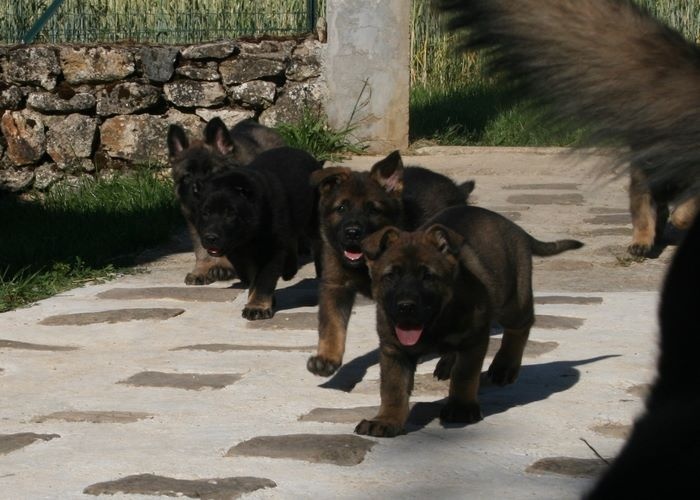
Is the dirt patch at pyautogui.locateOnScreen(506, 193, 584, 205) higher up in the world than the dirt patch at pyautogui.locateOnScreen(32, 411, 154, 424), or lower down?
lower down

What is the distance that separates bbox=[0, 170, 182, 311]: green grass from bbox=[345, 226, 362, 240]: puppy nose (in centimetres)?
217

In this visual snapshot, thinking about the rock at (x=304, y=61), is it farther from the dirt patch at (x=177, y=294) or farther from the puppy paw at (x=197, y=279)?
the dirt patch at (x=177, y=294)

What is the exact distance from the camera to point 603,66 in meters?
2.09

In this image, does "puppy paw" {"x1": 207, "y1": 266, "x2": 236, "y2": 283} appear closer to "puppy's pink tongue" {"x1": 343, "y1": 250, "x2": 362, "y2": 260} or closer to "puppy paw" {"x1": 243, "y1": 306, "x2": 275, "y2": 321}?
"puppy paw" {"x1": 243, "y1": 306, "x2": 275, "y2": 321}

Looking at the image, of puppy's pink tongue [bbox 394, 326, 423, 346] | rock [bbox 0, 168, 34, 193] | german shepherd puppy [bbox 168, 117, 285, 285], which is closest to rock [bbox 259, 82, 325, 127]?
rock [bbox 0, 168, 34, 193]

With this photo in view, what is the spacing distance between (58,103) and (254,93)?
171 centimetres

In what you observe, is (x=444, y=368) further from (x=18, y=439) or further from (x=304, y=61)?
(x=304, y=61)

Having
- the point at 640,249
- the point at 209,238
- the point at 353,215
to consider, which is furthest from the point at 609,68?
the point at 640,249

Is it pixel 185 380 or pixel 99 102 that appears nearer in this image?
pixel 185 380

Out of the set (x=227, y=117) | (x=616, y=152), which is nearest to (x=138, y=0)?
(x=227, y=117)

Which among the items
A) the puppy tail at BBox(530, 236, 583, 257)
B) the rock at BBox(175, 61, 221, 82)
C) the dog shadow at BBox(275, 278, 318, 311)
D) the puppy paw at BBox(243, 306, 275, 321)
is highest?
the rock at BBox(175, 61, 221, 82)

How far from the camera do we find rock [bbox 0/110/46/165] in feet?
37.9

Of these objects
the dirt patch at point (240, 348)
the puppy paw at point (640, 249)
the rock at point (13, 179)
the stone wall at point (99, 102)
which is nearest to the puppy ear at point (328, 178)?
the dirt patch at point (240, 348)

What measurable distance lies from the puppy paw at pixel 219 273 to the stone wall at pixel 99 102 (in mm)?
3542
